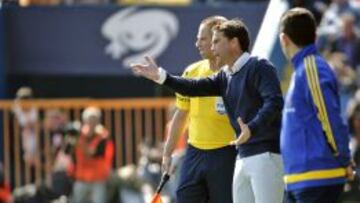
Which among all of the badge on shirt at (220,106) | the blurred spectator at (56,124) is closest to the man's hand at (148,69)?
the badge on shirt at (220,106)

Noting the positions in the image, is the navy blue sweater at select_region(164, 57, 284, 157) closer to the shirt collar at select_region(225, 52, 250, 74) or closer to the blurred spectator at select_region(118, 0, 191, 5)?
the shirt collar at select_region(225, 52, 250, 74)

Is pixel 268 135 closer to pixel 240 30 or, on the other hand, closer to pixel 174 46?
pixel 240 30

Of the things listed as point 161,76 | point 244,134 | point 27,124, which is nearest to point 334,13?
point 27,124

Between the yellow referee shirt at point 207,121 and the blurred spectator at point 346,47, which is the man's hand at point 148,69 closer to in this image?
the yellow referee shirt at point 207,121

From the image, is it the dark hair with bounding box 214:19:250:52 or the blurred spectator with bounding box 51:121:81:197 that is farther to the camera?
the blurred spectator with bounding box 51:121:81:197

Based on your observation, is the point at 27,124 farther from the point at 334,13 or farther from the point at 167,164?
the point at 167,164

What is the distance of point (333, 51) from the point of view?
18.2 meters

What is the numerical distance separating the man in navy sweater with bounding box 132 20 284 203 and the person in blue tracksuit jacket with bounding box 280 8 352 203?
3.67 ft

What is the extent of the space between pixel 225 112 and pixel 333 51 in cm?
770

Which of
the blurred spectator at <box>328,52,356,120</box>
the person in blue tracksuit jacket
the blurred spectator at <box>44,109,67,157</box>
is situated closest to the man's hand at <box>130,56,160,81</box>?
the person in blue tracksuit jacket

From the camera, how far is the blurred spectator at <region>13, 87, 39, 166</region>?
18875 mm

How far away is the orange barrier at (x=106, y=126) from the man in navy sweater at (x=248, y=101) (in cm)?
844

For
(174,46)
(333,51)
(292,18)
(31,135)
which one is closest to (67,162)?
(31,135)

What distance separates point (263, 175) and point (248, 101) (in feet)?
1.68
